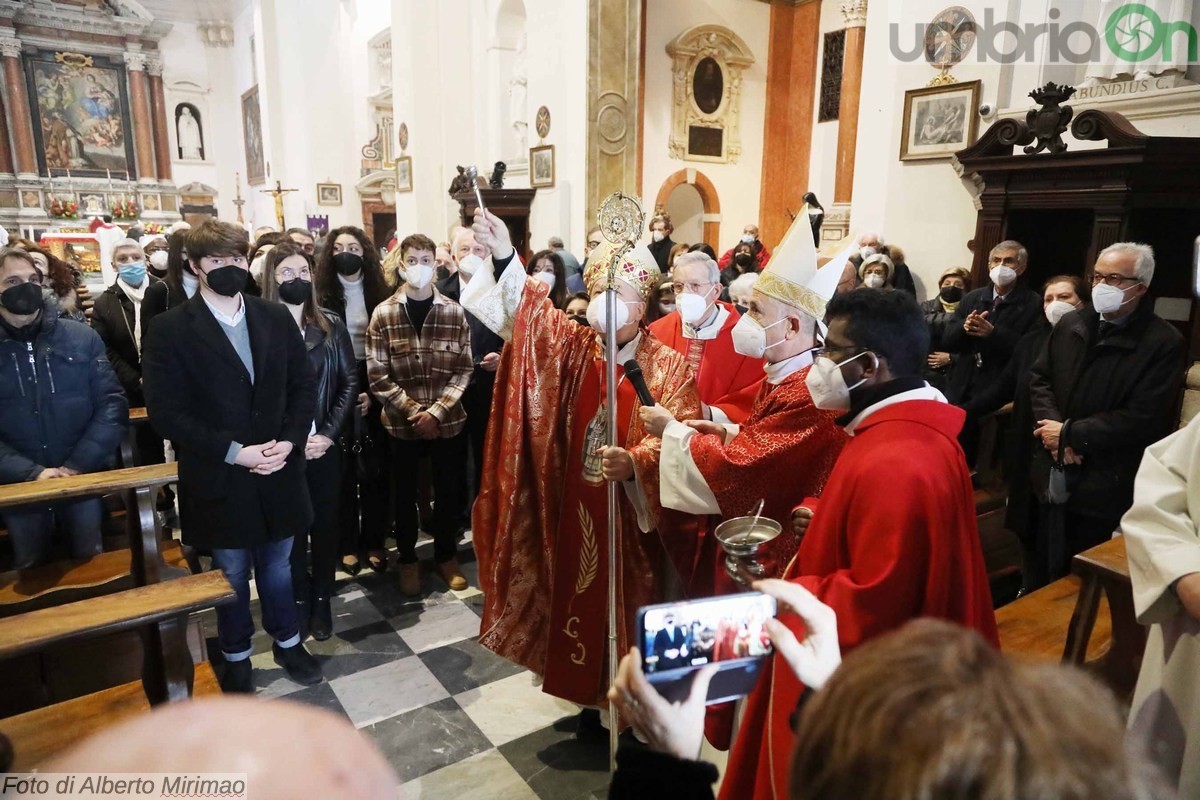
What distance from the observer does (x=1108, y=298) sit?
3094mm

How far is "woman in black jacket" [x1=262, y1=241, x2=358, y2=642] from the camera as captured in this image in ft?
10.7

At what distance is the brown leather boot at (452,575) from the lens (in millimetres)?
3906

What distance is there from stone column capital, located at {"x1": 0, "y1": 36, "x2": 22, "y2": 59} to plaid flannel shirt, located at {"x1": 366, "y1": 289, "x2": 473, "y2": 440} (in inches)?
818

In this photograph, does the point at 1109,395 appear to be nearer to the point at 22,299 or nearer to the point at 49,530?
the point at 22,299

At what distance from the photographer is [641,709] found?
0.92 meters

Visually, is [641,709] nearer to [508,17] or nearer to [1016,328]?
[1016,328]

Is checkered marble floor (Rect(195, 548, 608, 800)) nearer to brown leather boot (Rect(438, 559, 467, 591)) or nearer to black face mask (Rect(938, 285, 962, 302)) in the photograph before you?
brown leather boot (Rect(438, 559, 467, 591))

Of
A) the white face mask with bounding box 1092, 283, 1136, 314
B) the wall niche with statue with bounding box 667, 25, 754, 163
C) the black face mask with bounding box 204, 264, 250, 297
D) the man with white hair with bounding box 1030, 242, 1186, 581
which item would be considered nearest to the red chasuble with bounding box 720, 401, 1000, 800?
the man with white hair with bounding box 1030, 242, 1186, 581

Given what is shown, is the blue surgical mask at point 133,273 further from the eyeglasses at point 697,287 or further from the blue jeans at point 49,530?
the eyeglasses at point 697,287

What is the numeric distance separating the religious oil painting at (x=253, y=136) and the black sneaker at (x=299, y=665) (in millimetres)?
19078

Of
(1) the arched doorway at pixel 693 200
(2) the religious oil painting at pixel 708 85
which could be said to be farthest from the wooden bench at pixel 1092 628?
(2) the religious oil painting at pixel 708 85

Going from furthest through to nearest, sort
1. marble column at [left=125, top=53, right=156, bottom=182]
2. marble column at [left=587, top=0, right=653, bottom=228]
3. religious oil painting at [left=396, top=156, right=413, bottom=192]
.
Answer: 1. marble column at [left=125, top=53, right=156, bottom=182]
2. religious oil painting at [left=396, top=156, right=413, bottom=192]
3. marble column at [left=587, top=0, right=653, bottom=228]
